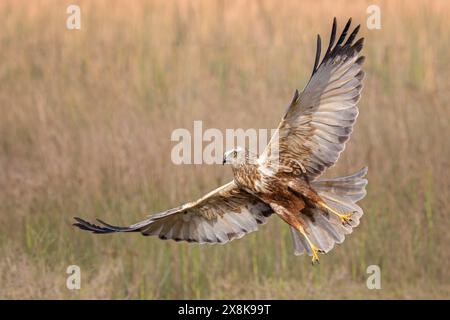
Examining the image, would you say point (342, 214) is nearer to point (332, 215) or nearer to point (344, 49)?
point (332, 215)

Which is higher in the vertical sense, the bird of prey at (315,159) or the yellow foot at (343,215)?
the bird of prey at (315,159)

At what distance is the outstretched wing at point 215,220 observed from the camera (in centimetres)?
1010

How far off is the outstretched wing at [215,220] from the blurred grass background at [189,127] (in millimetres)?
2347

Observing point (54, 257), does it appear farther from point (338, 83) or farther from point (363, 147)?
point (338, 83)

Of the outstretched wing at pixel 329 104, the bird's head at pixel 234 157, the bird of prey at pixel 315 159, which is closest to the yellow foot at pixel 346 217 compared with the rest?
the bird of prey at pixel 315 159

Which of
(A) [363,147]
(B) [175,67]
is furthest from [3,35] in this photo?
(A) [363,147]

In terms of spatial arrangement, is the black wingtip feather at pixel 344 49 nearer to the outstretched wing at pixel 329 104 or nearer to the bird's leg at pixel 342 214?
the outstretched wing at pixel 329 104

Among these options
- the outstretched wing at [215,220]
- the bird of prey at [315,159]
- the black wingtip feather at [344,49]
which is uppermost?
the black wingtip feather at [344,49]

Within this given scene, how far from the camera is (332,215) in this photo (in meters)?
9.79

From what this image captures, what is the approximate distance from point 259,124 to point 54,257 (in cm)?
225

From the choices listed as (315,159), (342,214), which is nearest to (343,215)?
(342,214)

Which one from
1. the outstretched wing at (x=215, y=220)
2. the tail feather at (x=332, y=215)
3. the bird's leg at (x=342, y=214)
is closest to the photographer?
the bird's leg at (x=342, y=214)

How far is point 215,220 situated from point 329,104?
4.45 ft

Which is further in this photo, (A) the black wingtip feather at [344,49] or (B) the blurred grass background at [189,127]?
(B) the blurred grass background at [189,127]
